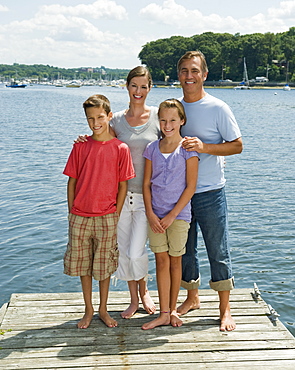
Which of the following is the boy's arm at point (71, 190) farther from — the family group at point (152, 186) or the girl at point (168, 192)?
the girl at point (168, 192)

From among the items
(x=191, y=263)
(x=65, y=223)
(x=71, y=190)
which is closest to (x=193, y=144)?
(x=71, y=190)

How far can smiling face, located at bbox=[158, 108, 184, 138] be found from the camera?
3.86m

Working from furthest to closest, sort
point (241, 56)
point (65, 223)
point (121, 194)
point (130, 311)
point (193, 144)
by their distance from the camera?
point (241, 56)
point (65, 223)
point (130, 311)
point (121, 194)
point (193, 144)

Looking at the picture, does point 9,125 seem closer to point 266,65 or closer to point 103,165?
point 103,165

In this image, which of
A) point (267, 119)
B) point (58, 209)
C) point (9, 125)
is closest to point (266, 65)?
point (267, 119)

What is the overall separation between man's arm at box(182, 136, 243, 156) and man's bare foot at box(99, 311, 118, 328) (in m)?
1.58

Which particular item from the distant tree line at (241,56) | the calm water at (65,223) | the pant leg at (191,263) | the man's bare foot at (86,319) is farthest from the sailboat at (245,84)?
the man's bare foot at (86,319)

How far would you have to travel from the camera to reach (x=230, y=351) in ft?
12.2

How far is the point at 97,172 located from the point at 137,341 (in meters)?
1.38

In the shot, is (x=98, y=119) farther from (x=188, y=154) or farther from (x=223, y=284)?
(x=223, y=284)

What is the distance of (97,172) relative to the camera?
3900 millimetres

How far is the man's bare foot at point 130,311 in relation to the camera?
4258 millimetres

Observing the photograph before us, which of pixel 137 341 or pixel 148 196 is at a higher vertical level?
pixel 148 196

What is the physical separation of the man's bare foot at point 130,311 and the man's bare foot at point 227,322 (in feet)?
2.53
